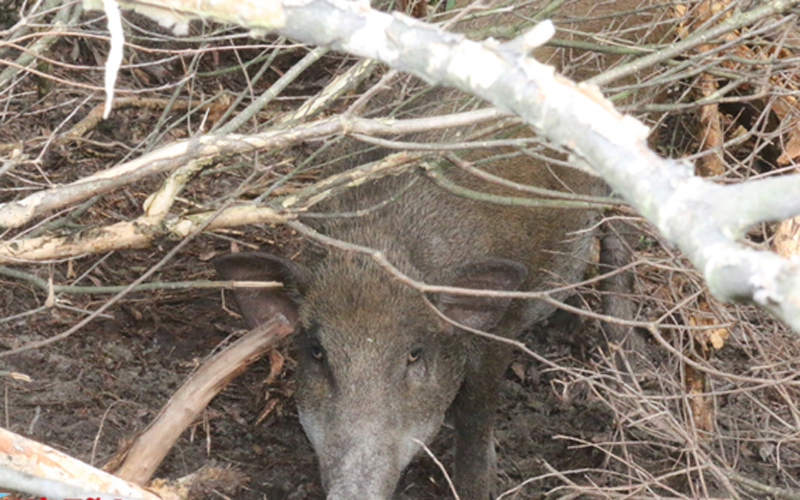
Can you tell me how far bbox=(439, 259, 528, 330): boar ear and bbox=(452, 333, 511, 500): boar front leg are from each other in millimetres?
479

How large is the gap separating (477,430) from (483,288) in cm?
104

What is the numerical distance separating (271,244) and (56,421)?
181 centimetres

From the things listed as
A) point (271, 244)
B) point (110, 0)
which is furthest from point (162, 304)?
point (110, 0)

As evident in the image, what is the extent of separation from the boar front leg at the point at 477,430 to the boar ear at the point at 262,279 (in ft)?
3.70

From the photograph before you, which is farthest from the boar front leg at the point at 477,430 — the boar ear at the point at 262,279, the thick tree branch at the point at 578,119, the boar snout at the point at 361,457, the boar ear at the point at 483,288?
the thick tree branch at the point at 578,119

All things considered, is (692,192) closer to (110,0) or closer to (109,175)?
(110,0)

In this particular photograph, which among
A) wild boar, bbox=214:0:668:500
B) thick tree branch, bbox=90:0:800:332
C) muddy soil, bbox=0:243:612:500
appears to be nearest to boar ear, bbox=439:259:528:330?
wild boar, bbox=214:0:668:500

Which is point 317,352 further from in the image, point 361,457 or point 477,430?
point 477,430

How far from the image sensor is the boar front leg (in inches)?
196

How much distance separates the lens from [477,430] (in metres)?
5.05

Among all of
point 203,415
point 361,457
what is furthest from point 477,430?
point 203,415

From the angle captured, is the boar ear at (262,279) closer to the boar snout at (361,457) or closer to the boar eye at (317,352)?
the boar eye at (317,352)

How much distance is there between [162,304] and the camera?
225 inches

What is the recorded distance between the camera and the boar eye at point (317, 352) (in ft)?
14.2
